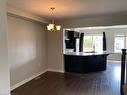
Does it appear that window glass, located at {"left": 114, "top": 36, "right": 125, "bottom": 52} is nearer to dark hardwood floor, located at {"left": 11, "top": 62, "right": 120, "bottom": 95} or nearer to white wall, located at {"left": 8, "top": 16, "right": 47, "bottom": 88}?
dark hardwood floor, located at {"left": 11, "top": 62, "right": 120, "bottom": 95}

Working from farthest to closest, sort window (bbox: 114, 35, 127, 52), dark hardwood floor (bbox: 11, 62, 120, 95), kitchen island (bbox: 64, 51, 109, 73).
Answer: window (bbox: 114, 35, 127, 52)
kitchen island (bbox: 64, 51, 109, 73)
dark hardwood floor (bbox: 11, 62, 120, 95)

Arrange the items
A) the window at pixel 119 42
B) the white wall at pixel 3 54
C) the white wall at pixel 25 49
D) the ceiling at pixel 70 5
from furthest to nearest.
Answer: the window at pixel 119 42 < the white wall at pixel 25 49 < the ceiling at pixel 70 5 < the white wall at pixel 3 54

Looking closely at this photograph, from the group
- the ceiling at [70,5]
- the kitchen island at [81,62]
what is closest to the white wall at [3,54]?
the ceiling at [70,5]

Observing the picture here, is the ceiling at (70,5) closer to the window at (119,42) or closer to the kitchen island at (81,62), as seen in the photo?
the kitchen island at (81,62)

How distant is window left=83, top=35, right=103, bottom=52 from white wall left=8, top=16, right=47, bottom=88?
5.19 meters

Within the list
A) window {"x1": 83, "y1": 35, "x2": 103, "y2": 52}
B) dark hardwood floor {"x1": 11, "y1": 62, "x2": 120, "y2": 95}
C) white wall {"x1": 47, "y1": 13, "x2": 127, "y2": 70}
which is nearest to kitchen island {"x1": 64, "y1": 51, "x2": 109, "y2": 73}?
white wall {"x1": 47, "y1": 13, "x2": 127, "y2": 70}

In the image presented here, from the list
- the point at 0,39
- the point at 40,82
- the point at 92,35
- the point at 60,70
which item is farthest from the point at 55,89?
the point at 92,35

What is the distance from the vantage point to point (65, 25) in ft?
19.2

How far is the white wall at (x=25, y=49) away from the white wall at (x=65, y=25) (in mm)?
352

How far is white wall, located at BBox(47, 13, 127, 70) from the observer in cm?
489

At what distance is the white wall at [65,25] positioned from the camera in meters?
4.89

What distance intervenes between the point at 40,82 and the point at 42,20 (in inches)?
98.8

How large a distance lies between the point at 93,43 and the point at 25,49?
6.89m

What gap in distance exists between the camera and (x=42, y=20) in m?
5.23
